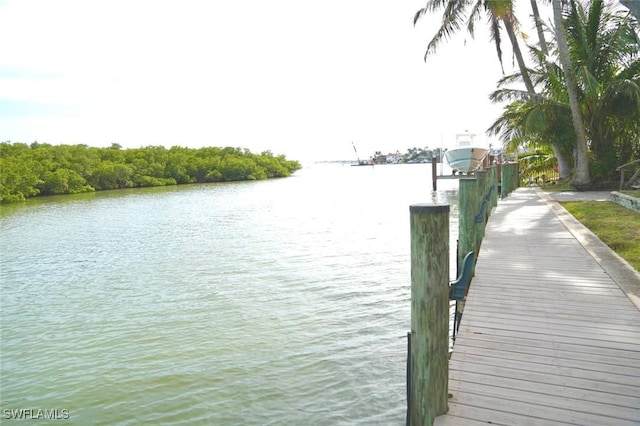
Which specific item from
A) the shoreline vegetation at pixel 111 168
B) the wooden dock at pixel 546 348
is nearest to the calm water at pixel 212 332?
the wooden dock at pixel 546 348

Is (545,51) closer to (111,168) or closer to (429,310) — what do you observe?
(429,310)

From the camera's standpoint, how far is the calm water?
4.89 metres

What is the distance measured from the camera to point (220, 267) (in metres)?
11.2

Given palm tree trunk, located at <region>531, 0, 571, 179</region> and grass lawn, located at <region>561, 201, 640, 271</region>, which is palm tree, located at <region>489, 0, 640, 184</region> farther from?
grass lawn, located at <region>561, 201, 640, 271</region>

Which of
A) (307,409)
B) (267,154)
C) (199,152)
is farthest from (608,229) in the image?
(267,154)

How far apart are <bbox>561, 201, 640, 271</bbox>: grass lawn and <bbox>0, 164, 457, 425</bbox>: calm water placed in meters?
3.36

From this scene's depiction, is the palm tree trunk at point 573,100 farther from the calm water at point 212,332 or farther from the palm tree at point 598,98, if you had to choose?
the calm water at point 212,332

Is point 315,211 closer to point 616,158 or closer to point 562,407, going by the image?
point 616,158

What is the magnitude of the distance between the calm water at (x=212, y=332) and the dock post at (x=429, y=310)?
4.89 ft

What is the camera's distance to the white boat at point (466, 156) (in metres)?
28.4

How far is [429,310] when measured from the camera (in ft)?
9.80

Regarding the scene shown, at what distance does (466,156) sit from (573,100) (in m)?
11.7

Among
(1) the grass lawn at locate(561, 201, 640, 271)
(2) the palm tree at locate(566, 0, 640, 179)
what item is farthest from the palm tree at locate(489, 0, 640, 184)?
(1) the grass lawn at locate(561, 201, 640, 271)

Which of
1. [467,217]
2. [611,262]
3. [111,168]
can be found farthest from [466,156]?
[111,168]
